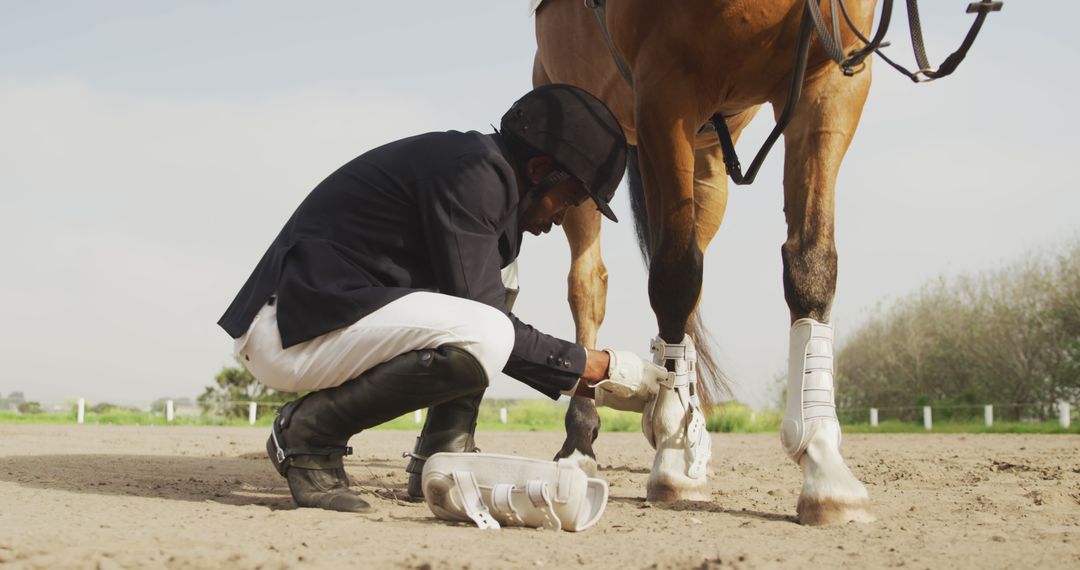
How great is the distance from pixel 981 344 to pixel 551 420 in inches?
528

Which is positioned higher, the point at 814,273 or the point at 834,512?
the point at 814,273

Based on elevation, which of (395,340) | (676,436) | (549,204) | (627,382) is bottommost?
(676,436)

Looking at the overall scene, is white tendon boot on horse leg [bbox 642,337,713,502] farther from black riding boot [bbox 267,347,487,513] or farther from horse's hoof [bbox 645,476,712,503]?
black riding boot [bbox 267,347,487,513]

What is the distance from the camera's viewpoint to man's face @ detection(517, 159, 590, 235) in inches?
137

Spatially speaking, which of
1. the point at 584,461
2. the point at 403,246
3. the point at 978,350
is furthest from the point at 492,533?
the point at 978,350

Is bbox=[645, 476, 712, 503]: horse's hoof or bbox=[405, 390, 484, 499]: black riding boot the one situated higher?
bbox=[405, 390, 484, 499]: black riding boot

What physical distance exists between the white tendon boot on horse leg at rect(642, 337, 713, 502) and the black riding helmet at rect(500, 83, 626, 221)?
0.78 m

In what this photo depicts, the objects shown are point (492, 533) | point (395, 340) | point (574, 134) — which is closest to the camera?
point (492, 533)

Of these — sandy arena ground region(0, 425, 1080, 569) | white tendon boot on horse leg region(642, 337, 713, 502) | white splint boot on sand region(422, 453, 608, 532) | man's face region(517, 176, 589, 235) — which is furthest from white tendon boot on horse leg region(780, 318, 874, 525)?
man's face region(517, 176, 589, 235)

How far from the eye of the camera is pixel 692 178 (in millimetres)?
3725

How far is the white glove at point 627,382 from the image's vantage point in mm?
3453

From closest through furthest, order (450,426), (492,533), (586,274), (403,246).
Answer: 1. (492,533)
2. (403,246)
3. (450,426)
4. (586,274)

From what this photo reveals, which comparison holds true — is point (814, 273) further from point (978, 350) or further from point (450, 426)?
point (978, 350)

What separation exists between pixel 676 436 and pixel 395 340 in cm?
134
